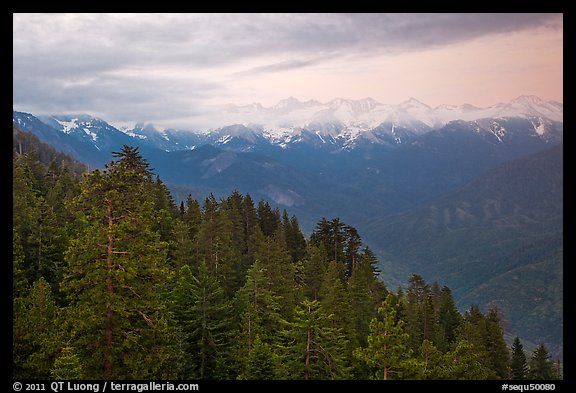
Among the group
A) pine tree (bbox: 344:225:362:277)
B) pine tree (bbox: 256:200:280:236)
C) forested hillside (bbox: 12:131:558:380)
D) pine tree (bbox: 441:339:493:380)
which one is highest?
pine tree (bbox: 256:200:280:236)

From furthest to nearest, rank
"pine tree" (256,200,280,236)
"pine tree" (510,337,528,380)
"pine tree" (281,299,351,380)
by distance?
1. "pine tree" (256,200,280,236)
2. "pine tree" (510,337,528,380)
3. "pine tree" (281,299,351,380)

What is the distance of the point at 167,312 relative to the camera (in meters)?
28.5

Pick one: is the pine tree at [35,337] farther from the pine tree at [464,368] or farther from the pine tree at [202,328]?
the pine tree at [464,368]

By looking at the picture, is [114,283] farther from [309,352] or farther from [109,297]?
[309,352]

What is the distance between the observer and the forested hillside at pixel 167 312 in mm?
22234

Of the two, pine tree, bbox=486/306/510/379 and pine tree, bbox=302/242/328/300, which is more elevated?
pine tree, bbox=302/242/328/300

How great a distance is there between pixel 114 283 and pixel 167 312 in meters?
6.81

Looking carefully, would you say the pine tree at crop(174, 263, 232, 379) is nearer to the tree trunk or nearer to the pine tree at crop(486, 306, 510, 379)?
the tree trunk

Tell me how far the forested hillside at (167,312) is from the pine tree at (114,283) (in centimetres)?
6

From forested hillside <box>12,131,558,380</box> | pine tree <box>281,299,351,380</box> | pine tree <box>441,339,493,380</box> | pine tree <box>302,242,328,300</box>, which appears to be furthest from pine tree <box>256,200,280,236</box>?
pine tree <box>281,299,351,380</box>

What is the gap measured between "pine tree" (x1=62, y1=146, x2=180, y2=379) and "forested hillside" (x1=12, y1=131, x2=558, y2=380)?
58 millimetres

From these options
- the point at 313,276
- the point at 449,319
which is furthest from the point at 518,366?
the point at 313,276

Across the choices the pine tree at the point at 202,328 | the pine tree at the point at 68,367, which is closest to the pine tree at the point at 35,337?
the pine tree at the point at 68,367

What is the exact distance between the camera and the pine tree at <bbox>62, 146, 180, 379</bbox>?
21906mm
